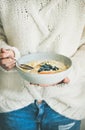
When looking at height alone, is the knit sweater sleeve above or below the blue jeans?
above

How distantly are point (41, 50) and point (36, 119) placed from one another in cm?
27

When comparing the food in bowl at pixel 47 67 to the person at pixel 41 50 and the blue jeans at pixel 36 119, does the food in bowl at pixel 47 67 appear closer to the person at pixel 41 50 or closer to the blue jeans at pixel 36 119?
the person at pixel 41 50

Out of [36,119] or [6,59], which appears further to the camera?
[36,119]

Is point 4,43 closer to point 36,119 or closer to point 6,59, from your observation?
point 6,59

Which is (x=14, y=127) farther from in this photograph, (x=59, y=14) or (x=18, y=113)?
(x=59, y=14)

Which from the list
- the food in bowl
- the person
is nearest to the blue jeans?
the person

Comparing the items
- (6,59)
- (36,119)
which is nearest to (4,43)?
(6,59)

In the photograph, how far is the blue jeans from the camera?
93 centimetres

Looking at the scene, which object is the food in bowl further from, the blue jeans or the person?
the blue jeans

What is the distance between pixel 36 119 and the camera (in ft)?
3.11

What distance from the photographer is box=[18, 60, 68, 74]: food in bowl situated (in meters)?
0.75

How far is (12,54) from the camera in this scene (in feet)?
2.57

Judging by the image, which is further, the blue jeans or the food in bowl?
the blue jeans

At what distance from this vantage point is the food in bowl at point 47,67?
0.75 m
